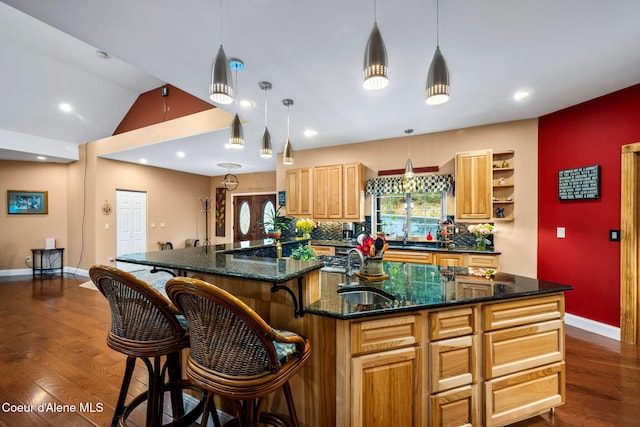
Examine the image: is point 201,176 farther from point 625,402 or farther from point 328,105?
point 625,402

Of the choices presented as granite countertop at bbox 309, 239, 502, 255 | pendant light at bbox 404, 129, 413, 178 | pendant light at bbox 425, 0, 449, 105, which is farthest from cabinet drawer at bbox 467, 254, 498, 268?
pendant light at bbox 425, 0, 449, 105

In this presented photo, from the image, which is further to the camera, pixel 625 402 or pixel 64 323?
pixel 64 323

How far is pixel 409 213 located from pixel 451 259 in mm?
1248

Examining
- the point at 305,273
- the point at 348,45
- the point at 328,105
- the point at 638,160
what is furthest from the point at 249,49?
the point at 638,160

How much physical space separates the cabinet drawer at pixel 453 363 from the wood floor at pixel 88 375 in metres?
0.70

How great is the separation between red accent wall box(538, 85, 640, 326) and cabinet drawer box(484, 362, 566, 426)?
2.19 m

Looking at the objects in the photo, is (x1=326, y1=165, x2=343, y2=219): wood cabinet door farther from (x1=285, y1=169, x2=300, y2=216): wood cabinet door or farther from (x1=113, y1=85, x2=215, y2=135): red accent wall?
(x1=113, y1=85, x2=215, y2=135): red accent wall

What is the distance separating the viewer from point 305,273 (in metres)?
1.44

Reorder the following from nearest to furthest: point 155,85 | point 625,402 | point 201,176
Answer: point 625,402, point 155,85, point 201,176

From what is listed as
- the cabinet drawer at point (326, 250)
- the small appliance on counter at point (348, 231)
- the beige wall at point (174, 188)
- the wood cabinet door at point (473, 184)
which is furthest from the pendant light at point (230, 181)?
the wood cabinet door at point (473, 184)

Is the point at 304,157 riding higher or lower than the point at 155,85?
lower

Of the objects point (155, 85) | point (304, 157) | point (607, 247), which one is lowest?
point (607, 247)

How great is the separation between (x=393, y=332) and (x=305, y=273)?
0.57 metres

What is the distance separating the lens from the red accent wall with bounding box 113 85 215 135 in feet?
15.5
